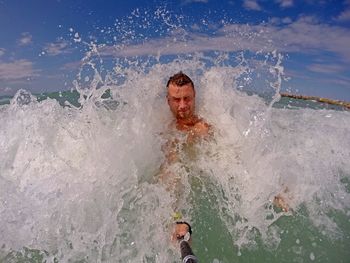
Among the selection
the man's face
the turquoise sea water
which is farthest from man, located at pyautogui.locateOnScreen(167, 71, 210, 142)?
the turquoise sea water

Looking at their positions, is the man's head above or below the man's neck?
above

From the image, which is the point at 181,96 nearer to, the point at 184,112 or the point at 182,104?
the point at 182,104

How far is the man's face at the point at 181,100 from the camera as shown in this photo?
4578 millimetres

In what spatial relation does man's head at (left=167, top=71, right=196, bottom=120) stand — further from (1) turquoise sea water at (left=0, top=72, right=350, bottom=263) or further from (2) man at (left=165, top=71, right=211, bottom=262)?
(1) turquoise sea water at (left=0, top=72, right=350, bottom=263)

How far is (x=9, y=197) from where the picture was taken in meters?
3.73

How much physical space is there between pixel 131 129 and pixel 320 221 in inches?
94.2

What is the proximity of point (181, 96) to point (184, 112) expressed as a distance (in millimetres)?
222

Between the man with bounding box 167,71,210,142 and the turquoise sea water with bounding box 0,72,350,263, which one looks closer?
the turquoise sea water with bounding box 0,72,350,263

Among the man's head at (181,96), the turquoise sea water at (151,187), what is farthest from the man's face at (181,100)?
the turquoise sea water at (151,187)

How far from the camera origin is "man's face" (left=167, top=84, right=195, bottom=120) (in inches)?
180

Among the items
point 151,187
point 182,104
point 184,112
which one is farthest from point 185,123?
point 151,187

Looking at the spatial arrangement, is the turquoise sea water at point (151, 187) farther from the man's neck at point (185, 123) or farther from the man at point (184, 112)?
the man's neck at point (185, 123)

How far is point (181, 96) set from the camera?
459 cm

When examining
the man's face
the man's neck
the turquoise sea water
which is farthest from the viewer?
the man's neck
